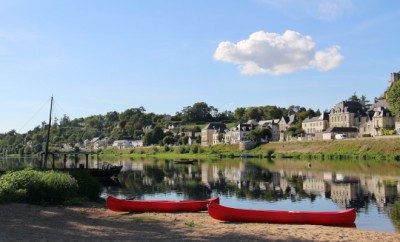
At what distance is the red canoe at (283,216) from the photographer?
22219mm

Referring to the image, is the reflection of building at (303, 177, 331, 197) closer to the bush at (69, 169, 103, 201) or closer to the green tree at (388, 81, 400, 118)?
the bush at (69, 169, 103, 201)

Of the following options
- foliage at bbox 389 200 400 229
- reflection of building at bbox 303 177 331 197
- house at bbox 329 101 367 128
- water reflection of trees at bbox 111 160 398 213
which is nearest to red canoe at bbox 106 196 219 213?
foliage at bbox 389 200 400 229

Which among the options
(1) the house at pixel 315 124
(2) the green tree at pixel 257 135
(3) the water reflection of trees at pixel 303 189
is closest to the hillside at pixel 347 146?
(2) the green tree at pixel 257 135

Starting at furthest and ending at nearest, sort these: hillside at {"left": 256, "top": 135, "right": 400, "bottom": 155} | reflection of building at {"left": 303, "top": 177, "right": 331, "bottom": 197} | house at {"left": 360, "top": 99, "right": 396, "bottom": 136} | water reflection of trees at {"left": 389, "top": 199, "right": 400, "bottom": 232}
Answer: house at {"left": 360, "top": 99, "right": 396, "bottom": 136}, hillside at {"left": 256, "top": 135, "right": 400, "bottom": 155}, reflection of building at {"left": 303, "top": 177, "right": 331, "bottom": 197}, water reflection of trees at {"left": 389, "top": 199, "right": 400, "bottom": 232}

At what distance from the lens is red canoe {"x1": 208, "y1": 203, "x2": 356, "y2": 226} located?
2222cm

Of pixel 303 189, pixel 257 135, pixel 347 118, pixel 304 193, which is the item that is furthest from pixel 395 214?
pixel 347 118

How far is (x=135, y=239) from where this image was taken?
17.4 metres

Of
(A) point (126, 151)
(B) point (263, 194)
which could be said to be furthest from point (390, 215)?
(A) point (126, 151)

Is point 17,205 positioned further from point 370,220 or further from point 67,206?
point 370,220

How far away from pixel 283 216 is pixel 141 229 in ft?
Answer: 23.3

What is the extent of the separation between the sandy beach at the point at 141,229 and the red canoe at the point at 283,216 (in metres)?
0.62

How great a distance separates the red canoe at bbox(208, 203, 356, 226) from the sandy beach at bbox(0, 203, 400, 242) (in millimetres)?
621

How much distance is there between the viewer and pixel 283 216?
879 inches

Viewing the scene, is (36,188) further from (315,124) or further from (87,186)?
(315,124)
